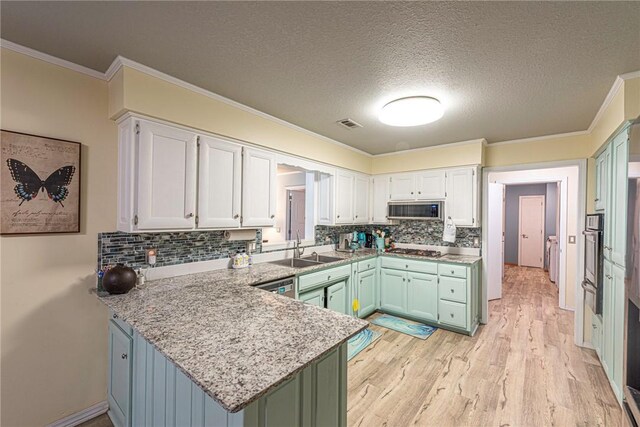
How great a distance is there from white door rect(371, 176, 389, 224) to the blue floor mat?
4.71 feet

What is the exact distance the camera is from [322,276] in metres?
3.00

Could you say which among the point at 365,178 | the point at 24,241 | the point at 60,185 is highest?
the point at 365,178

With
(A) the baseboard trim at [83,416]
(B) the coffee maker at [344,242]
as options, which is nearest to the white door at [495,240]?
(B) the coffee maker at [344,242]

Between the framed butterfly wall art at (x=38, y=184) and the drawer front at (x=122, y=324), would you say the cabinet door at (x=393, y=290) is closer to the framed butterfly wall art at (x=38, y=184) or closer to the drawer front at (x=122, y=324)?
the drawer front at (x=122, y=324)

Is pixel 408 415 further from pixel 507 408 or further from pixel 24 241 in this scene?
pixel 24 241

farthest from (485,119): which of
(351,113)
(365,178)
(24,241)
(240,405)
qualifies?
(24,241)

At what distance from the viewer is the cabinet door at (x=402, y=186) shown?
4051 millimetres

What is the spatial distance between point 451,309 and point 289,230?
9.13ft

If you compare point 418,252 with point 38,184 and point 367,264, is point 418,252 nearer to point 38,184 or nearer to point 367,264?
point 367,264

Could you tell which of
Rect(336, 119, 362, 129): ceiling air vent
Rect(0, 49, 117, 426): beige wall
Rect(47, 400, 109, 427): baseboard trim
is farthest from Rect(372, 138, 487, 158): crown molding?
Rect(47, 400, 109, 427): baseboard trim

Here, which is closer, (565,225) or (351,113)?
(351,113)

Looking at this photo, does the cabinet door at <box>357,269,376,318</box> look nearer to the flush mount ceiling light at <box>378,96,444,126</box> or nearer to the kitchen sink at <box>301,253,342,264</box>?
the kitchen sink at <box>301,253,342,264</box>

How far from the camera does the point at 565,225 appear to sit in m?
4.34

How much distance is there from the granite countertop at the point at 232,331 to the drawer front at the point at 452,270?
237 centimetres
